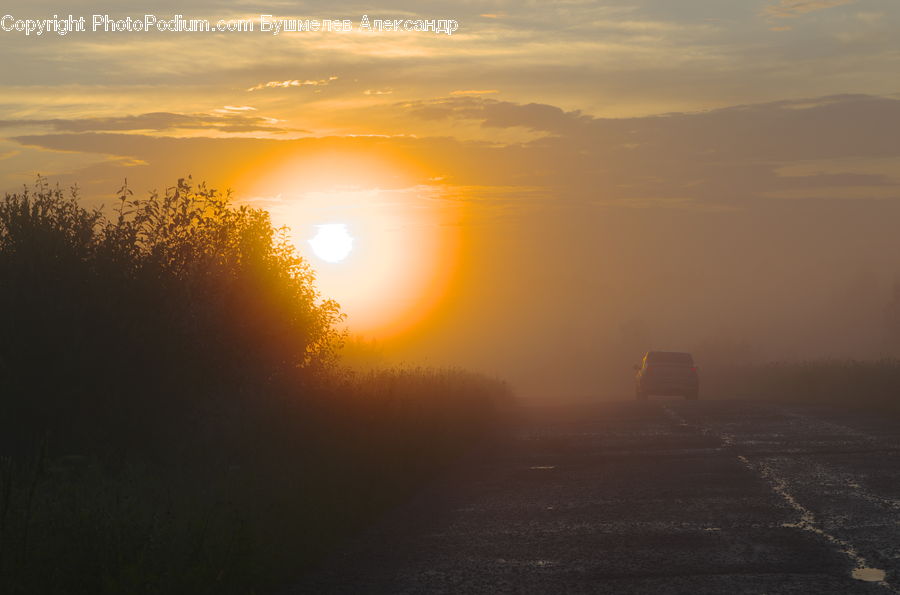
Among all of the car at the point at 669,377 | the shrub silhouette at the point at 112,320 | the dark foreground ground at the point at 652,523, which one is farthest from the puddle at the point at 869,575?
the car at the point at 669,377

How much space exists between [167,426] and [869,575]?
1250cm

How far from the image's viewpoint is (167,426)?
57.7 feet

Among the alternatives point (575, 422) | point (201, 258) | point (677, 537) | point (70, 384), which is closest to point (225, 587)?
point (677, 537)

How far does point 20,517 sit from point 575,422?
19.1 metres

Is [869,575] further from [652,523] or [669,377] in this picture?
[669,377]

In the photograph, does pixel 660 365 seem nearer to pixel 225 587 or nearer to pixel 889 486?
pixel 889 486

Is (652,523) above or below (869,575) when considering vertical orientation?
below

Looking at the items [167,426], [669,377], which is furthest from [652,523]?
[669,377]

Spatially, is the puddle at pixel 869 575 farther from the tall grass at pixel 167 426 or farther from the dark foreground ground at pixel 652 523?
the tall grass at pixel 167 426

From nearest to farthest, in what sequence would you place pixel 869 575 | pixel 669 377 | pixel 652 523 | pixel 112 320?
pixel 869 575 → pixel 652 523 → pixel 112 320 → pixel 669 377

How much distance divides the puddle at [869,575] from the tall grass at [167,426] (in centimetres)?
472

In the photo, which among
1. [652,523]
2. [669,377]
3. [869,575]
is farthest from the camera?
[669,377]

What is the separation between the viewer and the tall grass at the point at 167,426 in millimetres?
8562

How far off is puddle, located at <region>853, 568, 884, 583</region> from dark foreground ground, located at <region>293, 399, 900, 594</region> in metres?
0.01
